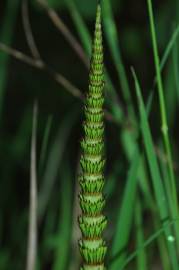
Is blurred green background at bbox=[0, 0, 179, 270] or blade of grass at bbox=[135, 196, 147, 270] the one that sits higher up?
blurred green background at bbox=[0, 0, 179, 270]

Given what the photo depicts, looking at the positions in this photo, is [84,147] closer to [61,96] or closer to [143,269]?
[143,269]

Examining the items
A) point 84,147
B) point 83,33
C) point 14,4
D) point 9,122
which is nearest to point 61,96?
point 9,122

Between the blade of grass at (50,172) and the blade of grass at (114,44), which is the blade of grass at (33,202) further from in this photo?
the blade of grass at (50,172)

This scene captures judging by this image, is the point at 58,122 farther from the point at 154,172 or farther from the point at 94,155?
the point at 94,155

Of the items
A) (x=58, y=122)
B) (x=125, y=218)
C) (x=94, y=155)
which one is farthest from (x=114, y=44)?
(x=58, y=122)

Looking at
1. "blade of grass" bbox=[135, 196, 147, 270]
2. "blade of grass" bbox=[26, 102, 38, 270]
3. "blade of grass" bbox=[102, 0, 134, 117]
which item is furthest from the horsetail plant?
"blade of grass" bbox=[102, 0, 134, 117]

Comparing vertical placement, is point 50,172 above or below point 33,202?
above

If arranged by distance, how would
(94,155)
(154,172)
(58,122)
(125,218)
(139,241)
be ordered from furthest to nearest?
(58,122) → (139,241) → (125,218) → (154,172) → (94,155)

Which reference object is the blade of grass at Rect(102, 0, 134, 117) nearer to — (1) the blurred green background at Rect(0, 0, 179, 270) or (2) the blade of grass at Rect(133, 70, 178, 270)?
(1) the blurred green background at Rect(0, 0, 179, 270)
